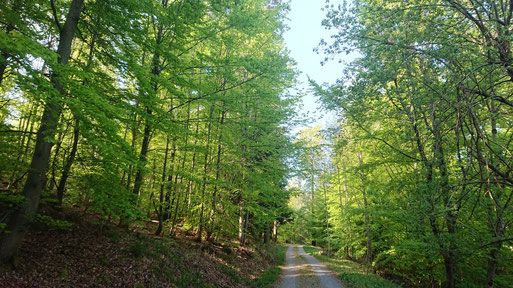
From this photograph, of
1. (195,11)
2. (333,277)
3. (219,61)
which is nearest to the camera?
(195,11)

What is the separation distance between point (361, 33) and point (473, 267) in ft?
35.3

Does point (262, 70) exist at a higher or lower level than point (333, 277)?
higher

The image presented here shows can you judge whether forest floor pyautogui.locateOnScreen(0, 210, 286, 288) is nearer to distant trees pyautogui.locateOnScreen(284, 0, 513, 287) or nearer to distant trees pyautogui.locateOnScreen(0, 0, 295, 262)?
distant trees pyautogui.locateOnScreen(0, 0, 295, 262)

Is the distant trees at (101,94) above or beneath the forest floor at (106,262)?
above

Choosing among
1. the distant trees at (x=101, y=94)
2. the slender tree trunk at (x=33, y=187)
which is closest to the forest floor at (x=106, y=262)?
the slender tree trunk at (x=33, y=187)

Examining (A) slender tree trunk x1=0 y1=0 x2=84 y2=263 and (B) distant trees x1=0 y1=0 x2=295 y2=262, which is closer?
(B) distant trees x1=0 y1=0 x2=295 y2=262

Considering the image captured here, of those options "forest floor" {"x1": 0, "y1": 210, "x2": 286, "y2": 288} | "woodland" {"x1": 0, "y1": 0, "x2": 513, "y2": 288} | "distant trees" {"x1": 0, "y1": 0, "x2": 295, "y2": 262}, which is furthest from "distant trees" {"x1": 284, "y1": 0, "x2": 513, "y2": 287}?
"forest floor" {"x1": 0, "y1": 210, "x2": 286, "y2": 288}

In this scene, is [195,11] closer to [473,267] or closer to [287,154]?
[287,154]

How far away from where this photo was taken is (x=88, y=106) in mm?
4164

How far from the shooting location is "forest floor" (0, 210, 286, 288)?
5.26m

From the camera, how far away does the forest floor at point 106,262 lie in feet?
17.3

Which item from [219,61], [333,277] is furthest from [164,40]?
[333,277]

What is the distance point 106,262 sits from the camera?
646 cm

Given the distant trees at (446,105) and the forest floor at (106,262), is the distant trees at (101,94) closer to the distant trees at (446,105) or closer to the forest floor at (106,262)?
the forest floor at (106,262)
